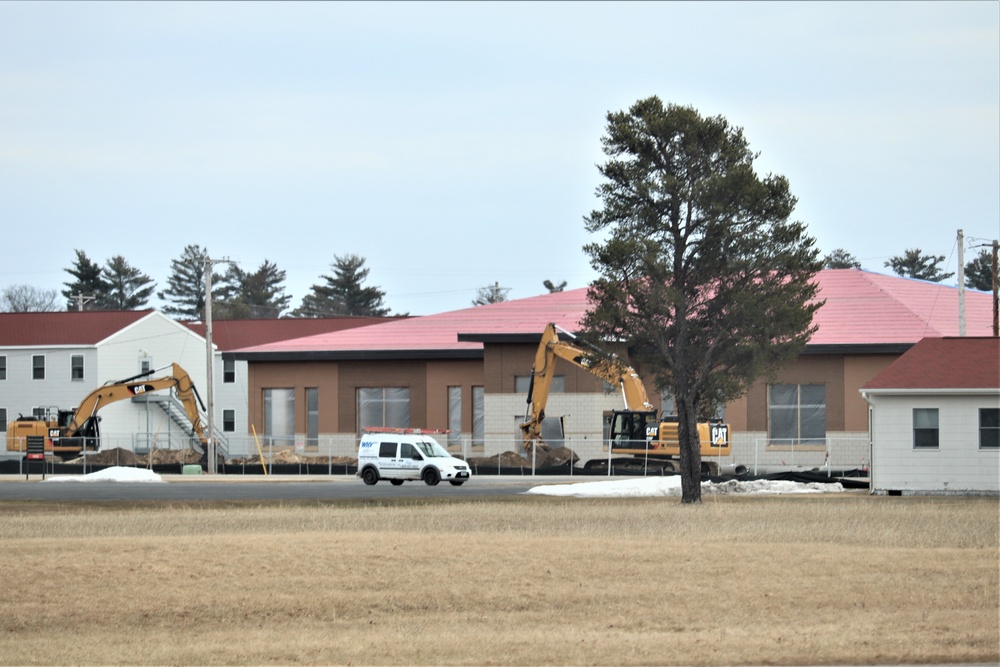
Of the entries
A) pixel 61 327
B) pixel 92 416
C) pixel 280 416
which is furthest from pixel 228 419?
pixel 280 416

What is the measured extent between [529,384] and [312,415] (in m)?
11.3

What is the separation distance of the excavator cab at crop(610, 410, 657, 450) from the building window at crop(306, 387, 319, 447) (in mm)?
17742

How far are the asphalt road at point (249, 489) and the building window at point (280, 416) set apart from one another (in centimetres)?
1090

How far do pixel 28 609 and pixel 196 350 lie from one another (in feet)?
238

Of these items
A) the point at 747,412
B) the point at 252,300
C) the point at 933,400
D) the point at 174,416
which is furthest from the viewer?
the point at 252,300

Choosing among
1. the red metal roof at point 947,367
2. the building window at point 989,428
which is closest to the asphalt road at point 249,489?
the red metal roof at point 947,367

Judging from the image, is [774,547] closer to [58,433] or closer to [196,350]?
[58,433]

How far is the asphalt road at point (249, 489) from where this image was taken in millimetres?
39938

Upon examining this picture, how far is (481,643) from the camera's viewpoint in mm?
16062

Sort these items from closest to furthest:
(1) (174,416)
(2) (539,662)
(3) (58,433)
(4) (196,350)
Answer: (2) (539,662), (3) (58,433), (1) (174,416), (4) (196,350)

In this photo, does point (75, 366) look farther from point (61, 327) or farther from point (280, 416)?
point (280, 416)

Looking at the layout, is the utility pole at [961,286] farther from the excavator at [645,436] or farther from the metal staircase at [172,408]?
the metal staircase at [172,408]

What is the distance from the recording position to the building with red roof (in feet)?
183

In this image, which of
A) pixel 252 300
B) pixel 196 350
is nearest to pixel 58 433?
pixel 196 350
